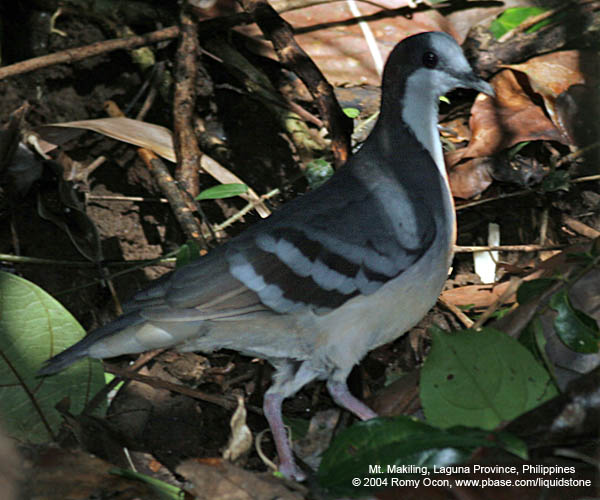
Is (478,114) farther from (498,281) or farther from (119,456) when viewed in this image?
(119,456)

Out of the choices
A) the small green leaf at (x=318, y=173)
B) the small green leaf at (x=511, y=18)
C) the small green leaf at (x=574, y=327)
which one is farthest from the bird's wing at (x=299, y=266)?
the small green leaf at (x=511, y=18)

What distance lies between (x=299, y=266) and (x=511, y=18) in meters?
2.76

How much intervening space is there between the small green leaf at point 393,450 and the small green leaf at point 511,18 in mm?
3082

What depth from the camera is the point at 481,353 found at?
2.58 metres

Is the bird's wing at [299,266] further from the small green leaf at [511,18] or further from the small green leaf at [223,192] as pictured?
the small green leaf at [511,18]

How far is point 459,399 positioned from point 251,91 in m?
2.70

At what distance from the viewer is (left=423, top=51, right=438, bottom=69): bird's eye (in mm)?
3307

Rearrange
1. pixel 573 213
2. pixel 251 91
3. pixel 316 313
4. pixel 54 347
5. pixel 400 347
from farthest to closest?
1. pixel 251 91
2. pixel 573 213
3. pixel 400 347
4. pixel 54 347
5. pixel 316 313

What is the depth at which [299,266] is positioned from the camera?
291cm

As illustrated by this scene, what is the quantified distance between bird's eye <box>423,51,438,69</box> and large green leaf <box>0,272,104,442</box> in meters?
1.74

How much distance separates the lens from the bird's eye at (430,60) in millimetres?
3307

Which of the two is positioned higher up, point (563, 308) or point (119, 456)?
point (563, 308)

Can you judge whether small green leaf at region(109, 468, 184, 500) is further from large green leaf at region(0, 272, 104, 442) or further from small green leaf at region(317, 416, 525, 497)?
large green leaf at region(0, 272, 104, 442)

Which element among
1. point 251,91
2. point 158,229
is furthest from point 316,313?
point 251,91
